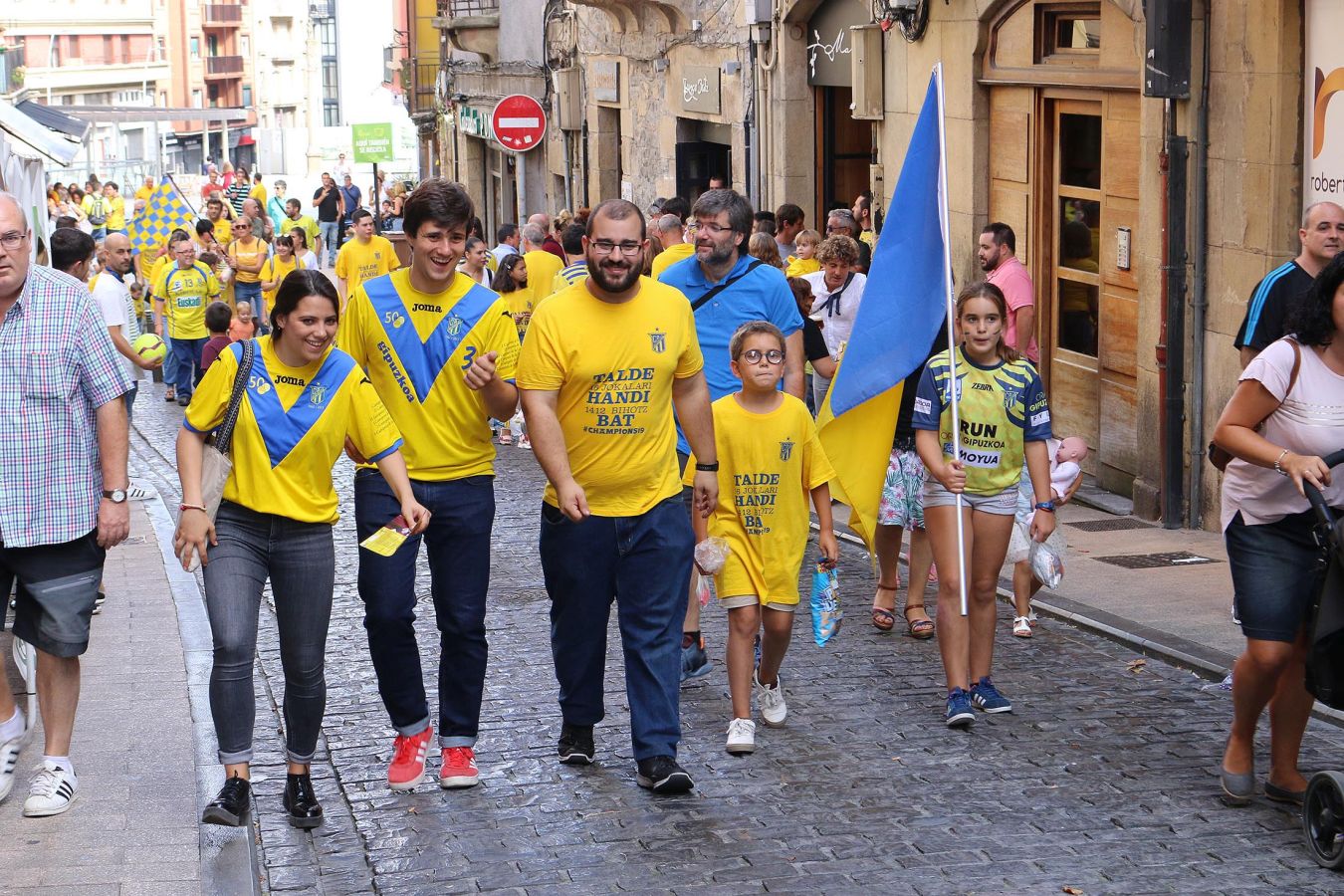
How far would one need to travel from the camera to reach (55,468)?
231 inches

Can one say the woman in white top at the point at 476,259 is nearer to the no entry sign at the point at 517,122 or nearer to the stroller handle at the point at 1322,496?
the no entry sign at the point at 517,122

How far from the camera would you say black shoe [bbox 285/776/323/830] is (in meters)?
5.95

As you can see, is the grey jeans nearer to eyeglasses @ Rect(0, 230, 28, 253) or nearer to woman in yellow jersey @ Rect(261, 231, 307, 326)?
eyeglasses @ Rect(0, 230, 28, 253)

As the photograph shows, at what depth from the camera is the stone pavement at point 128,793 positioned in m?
5.41

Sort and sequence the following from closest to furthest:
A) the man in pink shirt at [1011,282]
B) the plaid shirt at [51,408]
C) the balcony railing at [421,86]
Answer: the plaid shirt at [51,408] → the man in pink shirt at [1011,282] → the balcony railing at [421,86]

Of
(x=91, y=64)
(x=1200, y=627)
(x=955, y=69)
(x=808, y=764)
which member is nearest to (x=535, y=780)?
(x=808, y=764)

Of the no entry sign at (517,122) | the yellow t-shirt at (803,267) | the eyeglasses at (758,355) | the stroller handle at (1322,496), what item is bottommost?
the stroller handle at (1322,496)

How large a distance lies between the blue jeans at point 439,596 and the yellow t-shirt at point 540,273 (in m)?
8.92

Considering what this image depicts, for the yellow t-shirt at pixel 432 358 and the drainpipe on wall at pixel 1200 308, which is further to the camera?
the drainpipe on wall at pixel 1200 308

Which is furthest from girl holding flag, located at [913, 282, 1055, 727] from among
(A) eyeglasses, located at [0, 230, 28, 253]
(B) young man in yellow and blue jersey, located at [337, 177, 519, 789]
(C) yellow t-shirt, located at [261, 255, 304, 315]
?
(C) yellow t-shirt, located at [261, 255, 304, 315]

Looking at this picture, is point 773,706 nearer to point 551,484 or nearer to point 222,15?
point 551,484

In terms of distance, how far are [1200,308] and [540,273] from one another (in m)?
5.87

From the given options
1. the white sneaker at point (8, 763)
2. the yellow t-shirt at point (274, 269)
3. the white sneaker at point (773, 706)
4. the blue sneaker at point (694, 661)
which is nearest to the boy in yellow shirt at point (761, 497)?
the white sneaker at point (773, 706)

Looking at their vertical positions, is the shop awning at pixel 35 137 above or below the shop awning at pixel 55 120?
below
